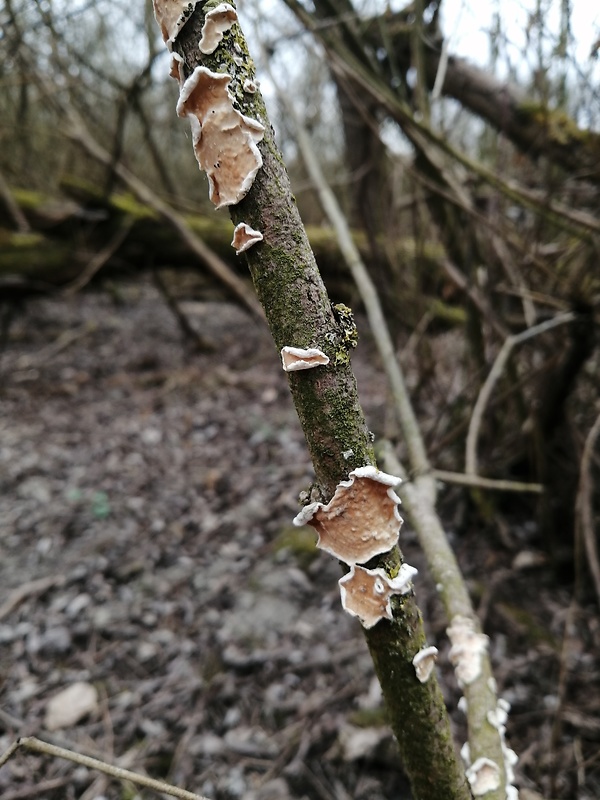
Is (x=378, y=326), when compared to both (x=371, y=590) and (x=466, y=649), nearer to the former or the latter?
(x=466, y=649)

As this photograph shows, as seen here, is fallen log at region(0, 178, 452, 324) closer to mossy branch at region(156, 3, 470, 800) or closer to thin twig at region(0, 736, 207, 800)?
mossy branch at region(156, 3, 470, 800)

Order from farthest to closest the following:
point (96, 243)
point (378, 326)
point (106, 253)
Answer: point (96, 243), point (106, 253), point (378, 326)

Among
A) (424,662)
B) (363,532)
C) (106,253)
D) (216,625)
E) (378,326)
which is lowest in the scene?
(216,625)

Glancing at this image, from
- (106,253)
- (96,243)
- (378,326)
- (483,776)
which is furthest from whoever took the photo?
(96,243)

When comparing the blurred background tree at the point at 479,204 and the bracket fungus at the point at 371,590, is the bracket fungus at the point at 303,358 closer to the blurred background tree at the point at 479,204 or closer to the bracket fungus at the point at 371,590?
the bracket fungus at the point at 371,590

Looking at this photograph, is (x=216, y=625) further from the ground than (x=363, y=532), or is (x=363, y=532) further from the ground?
(x=363, y=532)

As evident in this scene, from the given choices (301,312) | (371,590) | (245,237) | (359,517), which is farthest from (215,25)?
(371,590)
